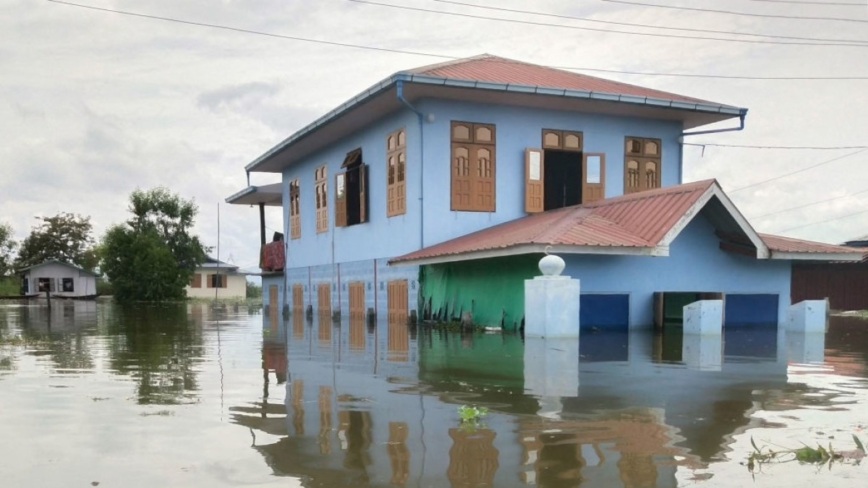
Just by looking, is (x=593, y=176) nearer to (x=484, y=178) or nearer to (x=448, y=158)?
(x=484, y=178)

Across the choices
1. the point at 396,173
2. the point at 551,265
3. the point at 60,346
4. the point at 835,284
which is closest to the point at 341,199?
the point at 396,173

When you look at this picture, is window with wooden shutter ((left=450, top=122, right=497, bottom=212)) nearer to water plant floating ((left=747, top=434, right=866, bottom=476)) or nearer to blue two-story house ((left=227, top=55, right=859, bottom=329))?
blue two-story house ((left=227, top=55, right=859, bottom=329))

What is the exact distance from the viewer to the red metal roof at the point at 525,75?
20172mm

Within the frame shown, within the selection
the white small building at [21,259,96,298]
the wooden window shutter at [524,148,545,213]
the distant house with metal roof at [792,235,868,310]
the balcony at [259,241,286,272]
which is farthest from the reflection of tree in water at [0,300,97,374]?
the white small building at [21,259,96,298]

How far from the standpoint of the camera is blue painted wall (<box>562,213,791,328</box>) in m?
17.1

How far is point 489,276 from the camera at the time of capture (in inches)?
712

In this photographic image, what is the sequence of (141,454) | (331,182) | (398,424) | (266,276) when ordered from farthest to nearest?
(266,276) → (331,182) → (398,424) → (141,454)

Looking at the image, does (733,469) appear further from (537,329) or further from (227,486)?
(537,329)

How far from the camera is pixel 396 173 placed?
21625mm

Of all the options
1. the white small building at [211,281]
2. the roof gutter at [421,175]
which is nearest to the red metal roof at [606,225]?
the roof gutter at [421,175]

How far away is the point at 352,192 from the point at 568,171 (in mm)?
7062

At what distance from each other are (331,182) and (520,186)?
27.3 ft

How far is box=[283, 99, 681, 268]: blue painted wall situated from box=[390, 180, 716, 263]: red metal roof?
1.64 metres

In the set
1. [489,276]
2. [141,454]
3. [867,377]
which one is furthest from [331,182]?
[141,454]
